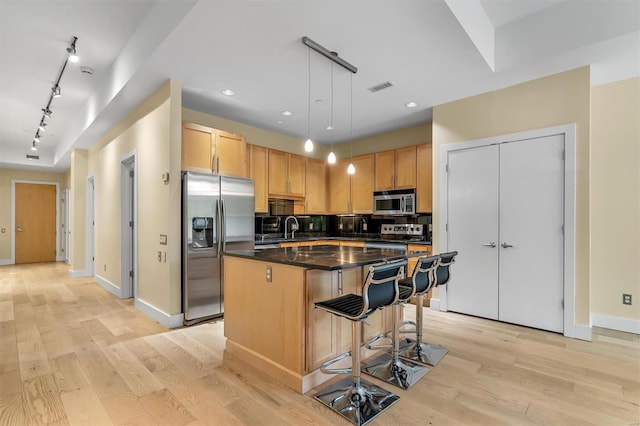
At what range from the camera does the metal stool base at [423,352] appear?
8.65 ft

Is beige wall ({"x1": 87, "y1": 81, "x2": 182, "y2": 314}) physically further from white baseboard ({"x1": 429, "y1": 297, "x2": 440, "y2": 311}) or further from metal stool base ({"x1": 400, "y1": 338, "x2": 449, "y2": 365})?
white baseboard ({"x1": 429, "y1": 297, "x2": 440, "y2": 311})

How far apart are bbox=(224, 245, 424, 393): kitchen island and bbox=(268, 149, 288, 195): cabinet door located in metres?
2.55

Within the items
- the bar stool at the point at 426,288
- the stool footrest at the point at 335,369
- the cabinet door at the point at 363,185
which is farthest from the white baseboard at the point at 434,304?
the stool footrest at the point at 335,369

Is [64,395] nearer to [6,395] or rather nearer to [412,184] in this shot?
[6,395]

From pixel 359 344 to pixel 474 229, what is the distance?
2.56 meters

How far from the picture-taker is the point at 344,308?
2004 millimetres

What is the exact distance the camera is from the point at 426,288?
2574mm

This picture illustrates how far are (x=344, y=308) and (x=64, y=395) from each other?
2034 mm

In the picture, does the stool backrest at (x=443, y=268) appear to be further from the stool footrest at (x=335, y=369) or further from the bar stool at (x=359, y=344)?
the stool footrest at (x=335, y=369)

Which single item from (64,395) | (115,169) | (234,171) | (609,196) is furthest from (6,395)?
Answer: (609,196)

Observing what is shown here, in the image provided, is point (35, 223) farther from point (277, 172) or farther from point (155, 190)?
point (277, 172)

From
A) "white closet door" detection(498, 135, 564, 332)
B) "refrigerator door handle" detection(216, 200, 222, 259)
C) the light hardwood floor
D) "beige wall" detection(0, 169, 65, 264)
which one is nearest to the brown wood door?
"beige wall" detection(0, 169, 65, 264)

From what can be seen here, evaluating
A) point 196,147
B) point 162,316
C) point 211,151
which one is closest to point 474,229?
point 211,151

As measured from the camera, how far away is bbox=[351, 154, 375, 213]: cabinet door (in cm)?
548
